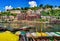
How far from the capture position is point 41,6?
2.48m

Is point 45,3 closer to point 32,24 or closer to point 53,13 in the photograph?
point 53,13

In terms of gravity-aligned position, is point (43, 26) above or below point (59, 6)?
below

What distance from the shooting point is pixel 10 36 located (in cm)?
237

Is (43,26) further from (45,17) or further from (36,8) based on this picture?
(36,8)

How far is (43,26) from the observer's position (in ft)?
7.89

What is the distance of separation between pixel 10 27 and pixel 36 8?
533 millimetres

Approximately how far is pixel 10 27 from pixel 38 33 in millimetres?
458

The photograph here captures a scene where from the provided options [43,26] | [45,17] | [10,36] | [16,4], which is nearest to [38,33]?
[43,26]

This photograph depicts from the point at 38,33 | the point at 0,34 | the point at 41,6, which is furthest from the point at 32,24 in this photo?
the point at 0,34

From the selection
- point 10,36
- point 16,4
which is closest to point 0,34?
point 10,36

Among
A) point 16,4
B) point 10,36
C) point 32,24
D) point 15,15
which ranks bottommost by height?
point 10,36

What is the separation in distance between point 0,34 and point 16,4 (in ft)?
1.82

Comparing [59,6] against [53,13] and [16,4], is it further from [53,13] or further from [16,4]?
[16,4]

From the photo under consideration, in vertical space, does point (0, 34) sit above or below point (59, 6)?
below
